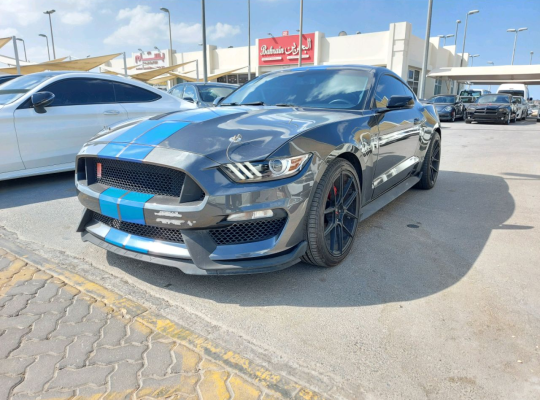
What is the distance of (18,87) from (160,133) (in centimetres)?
389

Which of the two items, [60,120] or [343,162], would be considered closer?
[343,162]

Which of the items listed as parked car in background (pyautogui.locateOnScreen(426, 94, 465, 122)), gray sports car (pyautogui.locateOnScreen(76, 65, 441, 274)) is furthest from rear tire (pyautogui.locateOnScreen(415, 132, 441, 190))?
parked car in background (pyautogui.locateOnScreen(426, 94, 465, 122))

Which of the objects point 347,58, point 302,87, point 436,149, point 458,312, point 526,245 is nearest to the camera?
point 458,312

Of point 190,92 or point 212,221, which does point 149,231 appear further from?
point 190,92

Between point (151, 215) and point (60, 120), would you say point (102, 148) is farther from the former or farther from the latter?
point (60, 120)

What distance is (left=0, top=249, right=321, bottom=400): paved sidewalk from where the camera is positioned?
1758mm

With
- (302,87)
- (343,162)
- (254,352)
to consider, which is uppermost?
(302,87)

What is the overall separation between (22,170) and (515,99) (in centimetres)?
2142

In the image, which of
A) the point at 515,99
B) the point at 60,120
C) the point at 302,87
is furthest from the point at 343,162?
the point at 515,99

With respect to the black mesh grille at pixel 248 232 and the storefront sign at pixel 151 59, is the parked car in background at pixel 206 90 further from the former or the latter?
the storefront sign at pixel 151 59

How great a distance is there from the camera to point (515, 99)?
19500 mm

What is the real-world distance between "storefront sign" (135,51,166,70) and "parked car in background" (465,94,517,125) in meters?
31.8

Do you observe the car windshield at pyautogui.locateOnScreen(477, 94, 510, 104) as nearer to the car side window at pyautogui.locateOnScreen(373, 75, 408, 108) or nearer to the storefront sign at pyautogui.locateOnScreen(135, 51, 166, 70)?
the car side window at pyautogui.locateOnScreen(373, 75, 408, 108)

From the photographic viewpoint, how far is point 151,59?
4172 cm
